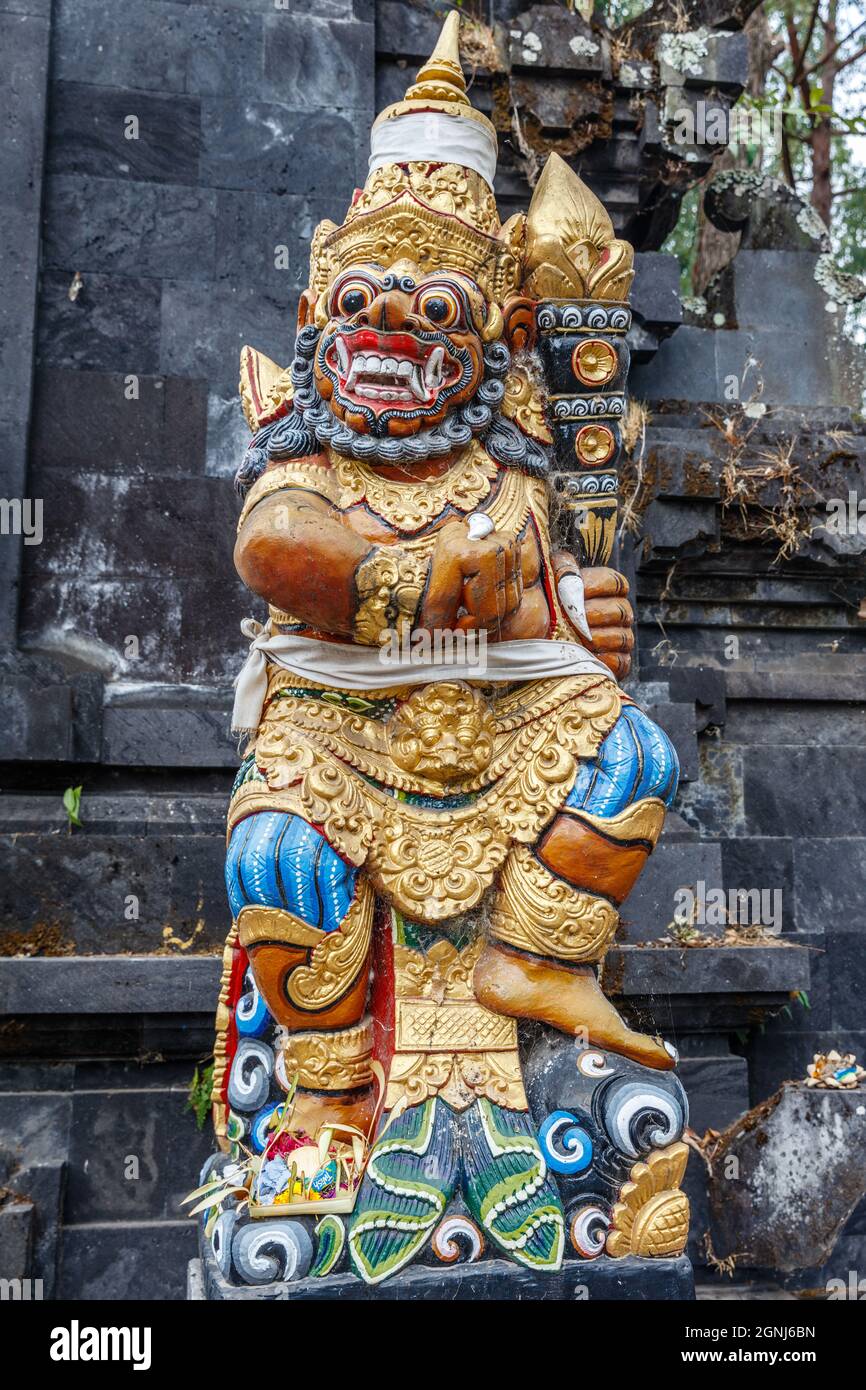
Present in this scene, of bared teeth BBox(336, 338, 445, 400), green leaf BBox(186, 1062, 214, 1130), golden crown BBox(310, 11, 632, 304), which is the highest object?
golden crown BBox(310, 11, 632, 304)

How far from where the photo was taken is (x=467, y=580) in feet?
10.0

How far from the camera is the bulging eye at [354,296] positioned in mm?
3197

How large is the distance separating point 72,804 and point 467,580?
2.32 m

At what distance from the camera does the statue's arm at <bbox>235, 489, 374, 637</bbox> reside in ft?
9.88

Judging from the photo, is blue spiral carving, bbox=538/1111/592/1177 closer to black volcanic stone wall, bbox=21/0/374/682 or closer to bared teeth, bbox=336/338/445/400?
bared teeth, bbox=336/338/445/400

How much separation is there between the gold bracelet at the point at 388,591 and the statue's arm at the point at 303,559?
0.02 meters

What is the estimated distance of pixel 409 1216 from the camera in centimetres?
282

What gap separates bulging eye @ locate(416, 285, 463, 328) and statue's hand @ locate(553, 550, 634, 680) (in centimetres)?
74

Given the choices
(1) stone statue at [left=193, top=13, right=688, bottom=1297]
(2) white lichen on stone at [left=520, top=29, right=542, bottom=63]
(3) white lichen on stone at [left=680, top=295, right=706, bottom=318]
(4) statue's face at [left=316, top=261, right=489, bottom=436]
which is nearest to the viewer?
(1) stone statue at [left=193, top=13, right=688, bottom=1297]

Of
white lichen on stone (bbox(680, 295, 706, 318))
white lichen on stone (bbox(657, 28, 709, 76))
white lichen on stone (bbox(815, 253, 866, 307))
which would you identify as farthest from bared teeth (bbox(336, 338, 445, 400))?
white lichen on stone (bbox(815, 253, 866, 307))

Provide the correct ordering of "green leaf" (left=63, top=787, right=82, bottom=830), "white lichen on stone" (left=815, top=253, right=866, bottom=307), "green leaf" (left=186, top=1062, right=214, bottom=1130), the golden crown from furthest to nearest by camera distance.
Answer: "white lichen on stone" (left=815, top=253, right=866, bottom=307), "green leaf" (left=63, top=787, right=82, bottom=830), "green leaf" (left=186, top=1062, right=214, bottom=1130), the golden crown

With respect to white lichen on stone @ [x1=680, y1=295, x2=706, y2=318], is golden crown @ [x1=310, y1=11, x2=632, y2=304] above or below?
below

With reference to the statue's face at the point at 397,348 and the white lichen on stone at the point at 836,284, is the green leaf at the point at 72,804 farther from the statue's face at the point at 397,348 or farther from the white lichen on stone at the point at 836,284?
the white lichen on stone at the point at 836,284
